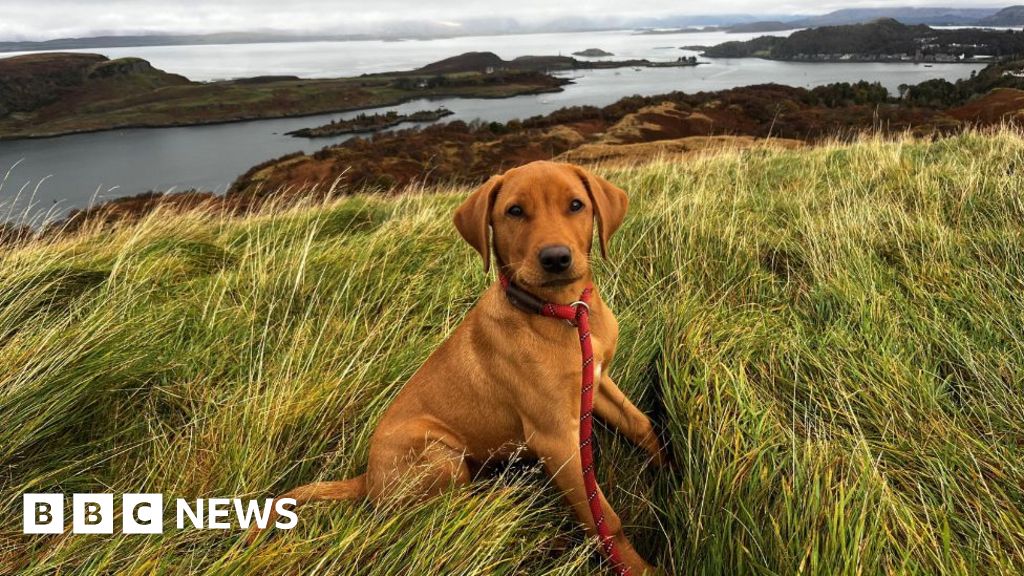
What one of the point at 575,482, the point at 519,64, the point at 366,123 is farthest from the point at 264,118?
the point at 575,482

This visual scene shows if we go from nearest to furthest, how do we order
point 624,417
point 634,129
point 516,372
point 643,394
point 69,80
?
point 516,372
point 624,417
point 643,394
point 634,129
point 69,80

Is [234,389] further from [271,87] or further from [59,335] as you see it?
[271,87]

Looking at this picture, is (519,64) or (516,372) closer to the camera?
(516,372)

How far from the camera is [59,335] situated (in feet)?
9.20

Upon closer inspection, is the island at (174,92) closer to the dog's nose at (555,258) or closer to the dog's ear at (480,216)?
the dog's ear at (480,216)

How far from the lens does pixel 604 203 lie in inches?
92.4

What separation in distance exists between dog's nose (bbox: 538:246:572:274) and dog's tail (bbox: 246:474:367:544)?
1.19 meters

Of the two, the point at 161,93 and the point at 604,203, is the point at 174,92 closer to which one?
the point at 161,93

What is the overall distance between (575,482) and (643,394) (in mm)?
868

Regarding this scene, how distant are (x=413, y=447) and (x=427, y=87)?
197 ft

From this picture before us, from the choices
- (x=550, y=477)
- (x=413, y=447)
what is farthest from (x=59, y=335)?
(x=550, y=477)

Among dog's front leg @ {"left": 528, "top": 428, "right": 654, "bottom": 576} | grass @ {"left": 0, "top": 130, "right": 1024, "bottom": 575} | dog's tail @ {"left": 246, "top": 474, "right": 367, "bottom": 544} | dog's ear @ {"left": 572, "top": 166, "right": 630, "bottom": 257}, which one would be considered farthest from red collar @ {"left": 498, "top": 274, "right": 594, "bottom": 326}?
dog's tail @ {"left": 246, "top": 474, "right": 367, "bottom": 544}

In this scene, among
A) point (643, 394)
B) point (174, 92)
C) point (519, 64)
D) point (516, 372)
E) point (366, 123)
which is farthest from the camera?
point (519, 64)

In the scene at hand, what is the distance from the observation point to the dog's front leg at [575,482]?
79.0 inches
